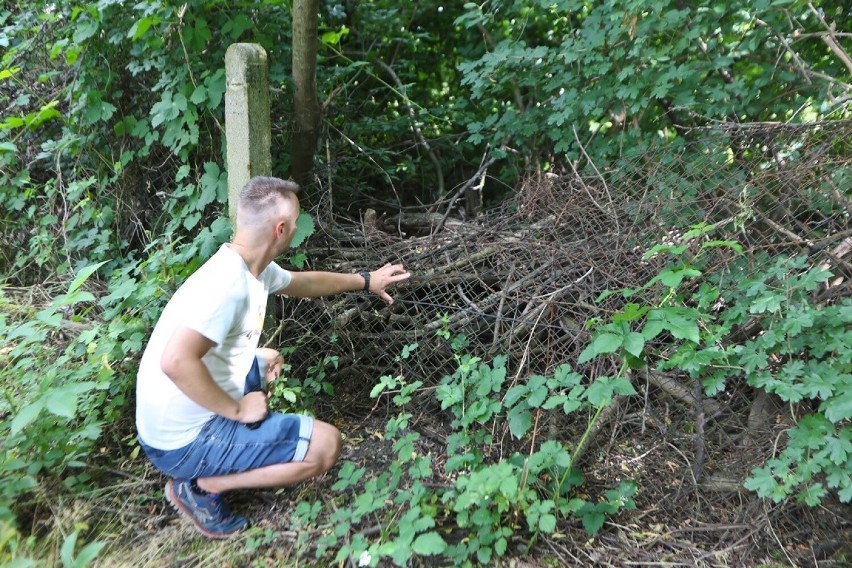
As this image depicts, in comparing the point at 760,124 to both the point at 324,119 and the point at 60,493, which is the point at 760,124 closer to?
the point at 324,119

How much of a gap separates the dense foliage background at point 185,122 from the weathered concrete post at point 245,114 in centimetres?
24

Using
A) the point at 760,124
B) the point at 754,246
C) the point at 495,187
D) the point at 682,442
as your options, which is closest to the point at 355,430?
the point at 682,442

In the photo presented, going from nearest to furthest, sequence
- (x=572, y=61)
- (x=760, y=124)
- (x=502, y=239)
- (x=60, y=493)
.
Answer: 1. (x=60, y=493)
2. (x=760, y=124)
3. (x=502, y=239)
4. (x=572, y=61)

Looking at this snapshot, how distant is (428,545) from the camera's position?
207 cm

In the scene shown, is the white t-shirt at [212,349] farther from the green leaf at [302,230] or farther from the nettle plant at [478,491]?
the green leaf at [302,230]

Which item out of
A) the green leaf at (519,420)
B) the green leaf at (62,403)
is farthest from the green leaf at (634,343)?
the green leaf at (62,403)

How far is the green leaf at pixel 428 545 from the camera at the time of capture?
2.04 meters

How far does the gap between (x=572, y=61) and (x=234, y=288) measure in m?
2.73

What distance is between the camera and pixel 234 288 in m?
2.32

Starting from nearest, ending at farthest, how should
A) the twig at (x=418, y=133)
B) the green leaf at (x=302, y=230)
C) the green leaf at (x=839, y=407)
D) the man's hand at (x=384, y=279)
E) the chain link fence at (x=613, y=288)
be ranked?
the green leaf at (x=839, y=407)
the chain link fence at (x=613, y=288)
the man's hand at (x=384, y=279)
the green leaf at (x=302, y=230)
the twig at (x=418, y=133)

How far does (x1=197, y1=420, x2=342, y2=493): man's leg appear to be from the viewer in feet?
8.06

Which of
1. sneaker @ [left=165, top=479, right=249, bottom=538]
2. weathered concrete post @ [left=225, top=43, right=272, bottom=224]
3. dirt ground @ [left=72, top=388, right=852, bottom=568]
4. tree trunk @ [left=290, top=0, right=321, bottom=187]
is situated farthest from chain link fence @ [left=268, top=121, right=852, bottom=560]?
sneaker @ [left=165, top=479, right=249, bottom=538]

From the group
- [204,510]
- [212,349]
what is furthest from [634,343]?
[204,510]

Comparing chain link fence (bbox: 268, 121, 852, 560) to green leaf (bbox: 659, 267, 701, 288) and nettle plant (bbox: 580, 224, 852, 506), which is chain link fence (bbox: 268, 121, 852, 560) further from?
green leaf (bbox: 659, 267, 701, 288)
